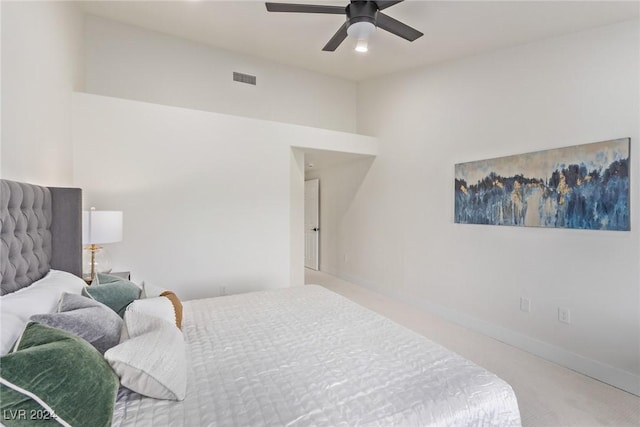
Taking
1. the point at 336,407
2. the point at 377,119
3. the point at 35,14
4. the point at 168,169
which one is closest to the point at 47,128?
the point at 35,14

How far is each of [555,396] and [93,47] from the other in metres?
5.38

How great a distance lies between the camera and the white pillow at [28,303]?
1112 millimetres

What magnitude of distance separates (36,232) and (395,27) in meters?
2.82

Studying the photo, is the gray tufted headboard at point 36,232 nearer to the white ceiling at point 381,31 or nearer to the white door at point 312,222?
the white ceiling at point 381,31

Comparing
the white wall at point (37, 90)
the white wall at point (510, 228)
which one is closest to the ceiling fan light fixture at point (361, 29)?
the white wall at point (510, 228)

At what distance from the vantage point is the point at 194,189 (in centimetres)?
343

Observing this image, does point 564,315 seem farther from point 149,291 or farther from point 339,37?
point 149,291

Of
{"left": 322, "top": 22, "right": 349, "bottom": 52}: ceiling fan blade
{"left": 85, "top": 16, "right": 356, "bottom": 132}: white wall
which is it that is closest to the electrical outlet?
{"left": 322, "top": 22, "right": 349, "bottom": 52}: ceiling fan blade

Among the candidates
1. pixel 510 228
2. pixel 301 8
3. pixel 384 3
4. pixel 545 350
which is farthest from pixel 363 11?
pixel 545 350

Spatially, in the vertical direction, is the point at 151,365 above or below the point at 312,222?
below

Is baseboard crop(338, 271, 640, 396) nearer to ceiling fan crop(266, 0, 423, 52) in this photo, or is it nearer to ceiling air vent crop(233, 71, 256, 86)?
ceiling fan crop(266, 0, 423, 52)

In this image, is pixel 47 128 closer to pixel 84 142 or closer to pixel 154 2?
pixel 84 142

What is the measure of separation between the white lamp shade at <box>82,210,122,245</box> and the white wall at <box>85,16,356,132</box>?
192 centimetres

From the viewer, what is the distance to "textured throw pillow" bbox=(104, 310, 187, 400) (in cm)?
111
